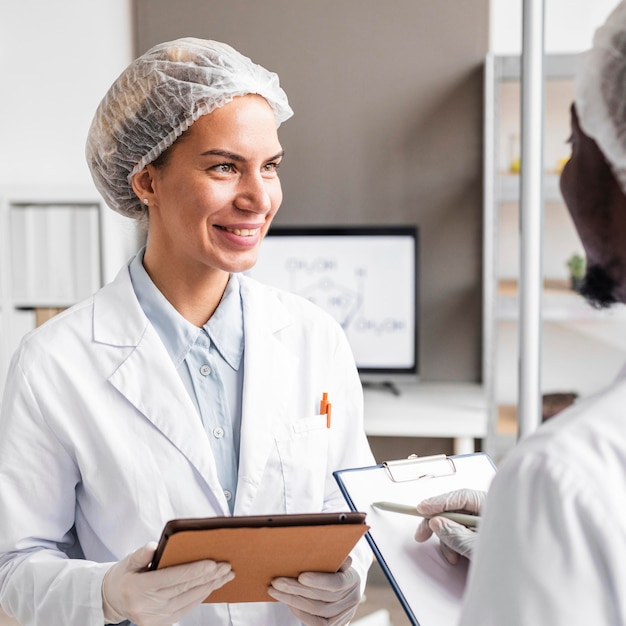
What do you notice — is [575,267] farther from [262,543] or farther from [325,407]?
[262,543]

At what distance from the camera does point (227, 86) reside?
1.29 metres

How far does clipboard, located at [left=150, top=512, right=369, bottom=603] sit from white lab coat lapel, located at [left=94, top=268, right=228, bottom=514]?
173mm

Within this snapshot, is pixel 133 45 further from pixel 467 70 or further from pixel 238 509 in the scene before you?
pixel 238 509

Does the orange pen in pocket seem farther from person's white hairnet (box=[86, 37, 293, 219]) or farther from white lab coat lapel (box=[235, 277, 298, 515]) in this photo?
person's white hairnet (box=[86, 37, 293, 219])

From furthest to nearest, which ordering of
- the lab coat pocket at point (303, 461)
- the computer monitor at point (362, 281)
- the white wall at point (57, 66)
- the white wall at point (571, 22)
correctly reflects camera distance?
the white wall at point (57, 66)
the computer monitor at point (362, 281)
the white wall at point (571, 22)
the lab coat pocket at point (303, 461)

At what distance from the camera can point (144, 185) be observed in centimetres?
137

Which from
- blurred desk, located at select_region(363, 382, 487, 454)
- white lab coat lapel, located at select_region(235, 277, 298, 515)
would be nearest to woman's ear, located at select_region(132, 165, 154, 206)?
white lab coat lapel, located at select_region(235, 277, 298, 515)

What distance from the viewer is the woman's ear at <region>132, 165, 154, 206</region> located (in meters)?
1.35

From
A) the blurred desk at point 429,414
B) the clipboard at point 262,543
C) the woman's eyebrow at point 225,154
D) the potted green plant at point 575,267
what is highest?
the woman's eyebrow at point 225,154

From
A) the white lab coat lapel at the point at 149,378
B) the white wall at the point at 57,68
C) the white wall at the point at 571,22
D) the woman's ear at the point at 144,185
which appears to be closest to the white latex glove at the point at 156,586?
the white lab coat lapel at the point at 149,378

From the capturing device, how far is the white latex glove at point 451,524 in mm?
1019

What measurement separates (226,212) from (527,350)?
1692 mm

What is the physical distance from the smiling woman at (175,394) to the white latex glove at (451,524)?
0.55 feet

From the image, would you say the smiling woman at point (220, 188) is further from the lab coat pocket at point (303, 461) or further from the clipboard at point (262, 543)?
the clipboard at point (262, 543)
